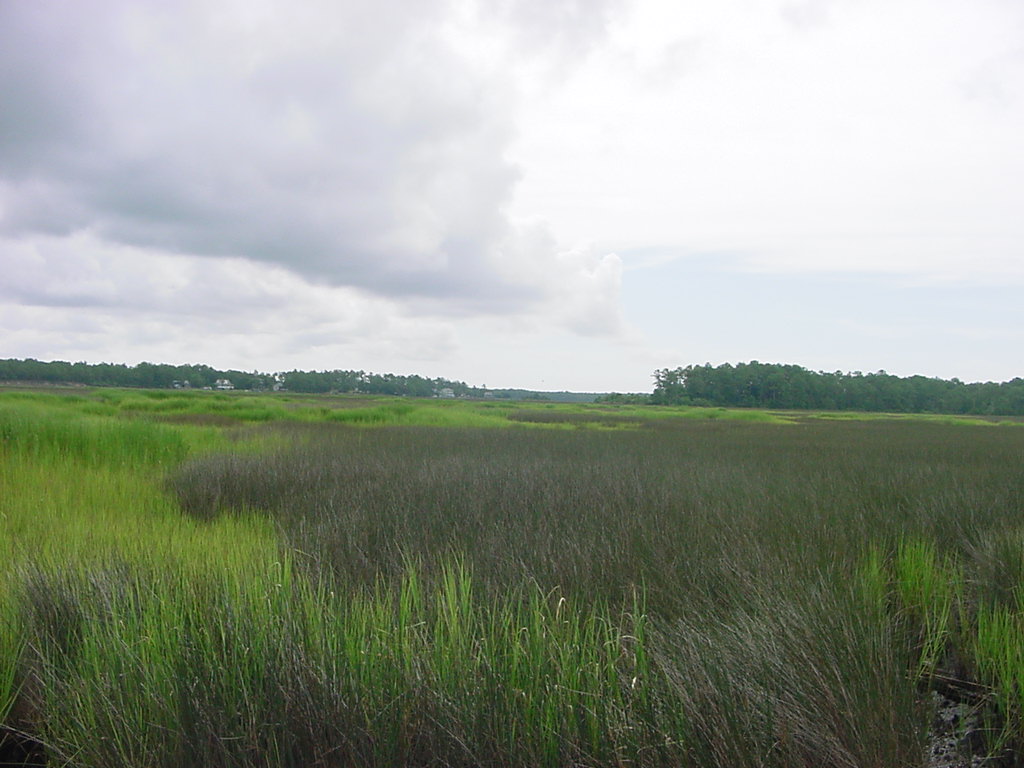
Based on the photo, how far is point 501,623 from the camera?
2582mm

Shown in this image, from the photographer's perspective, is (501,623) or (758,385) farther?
(758,385)

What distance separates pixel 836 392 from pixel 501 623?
8733 centimetres

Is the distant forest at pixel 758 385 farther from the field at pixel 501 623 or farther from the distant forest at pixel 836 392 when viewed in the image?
the field at pixel 501 623

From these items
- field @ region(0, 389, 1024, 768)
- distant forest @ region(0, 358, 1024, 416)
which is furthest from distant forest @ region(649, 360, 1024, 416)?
field @ region(0, 389, 1024, 768)

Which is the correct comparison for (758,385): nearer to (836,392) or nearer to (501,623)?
(836,392)

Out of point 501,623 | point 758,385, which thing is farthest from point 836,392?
point 501,623

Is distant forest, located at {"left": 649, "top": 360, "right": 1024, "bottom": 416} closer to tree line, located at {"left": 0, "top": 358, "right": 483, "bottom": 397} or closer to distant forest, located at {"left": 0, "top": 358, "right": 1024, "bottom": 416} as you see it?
distant forest, located at {"left": 0, "top": 358, "right": 1024, "bottom": 416}

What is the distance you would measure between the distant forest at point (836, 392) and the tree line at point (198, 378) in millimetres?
54079

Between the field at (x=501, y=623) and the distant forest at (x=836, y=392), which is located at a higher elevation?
the distant forest at (x=836, y=392)

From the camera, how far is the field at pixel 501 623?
1786mm

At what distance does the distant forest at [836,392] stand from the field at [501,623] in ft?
238

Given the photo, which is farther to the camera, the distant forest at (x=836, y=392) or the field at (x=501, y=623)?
the distant forest at (x=836, y=392)

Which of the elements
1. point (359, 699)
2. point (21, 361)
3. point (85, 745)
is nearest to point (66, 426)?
point (85, 745)

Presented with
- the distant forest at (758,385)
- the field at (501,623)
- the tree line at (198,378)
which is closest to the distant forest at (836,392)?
the distant forest at (758,385)
